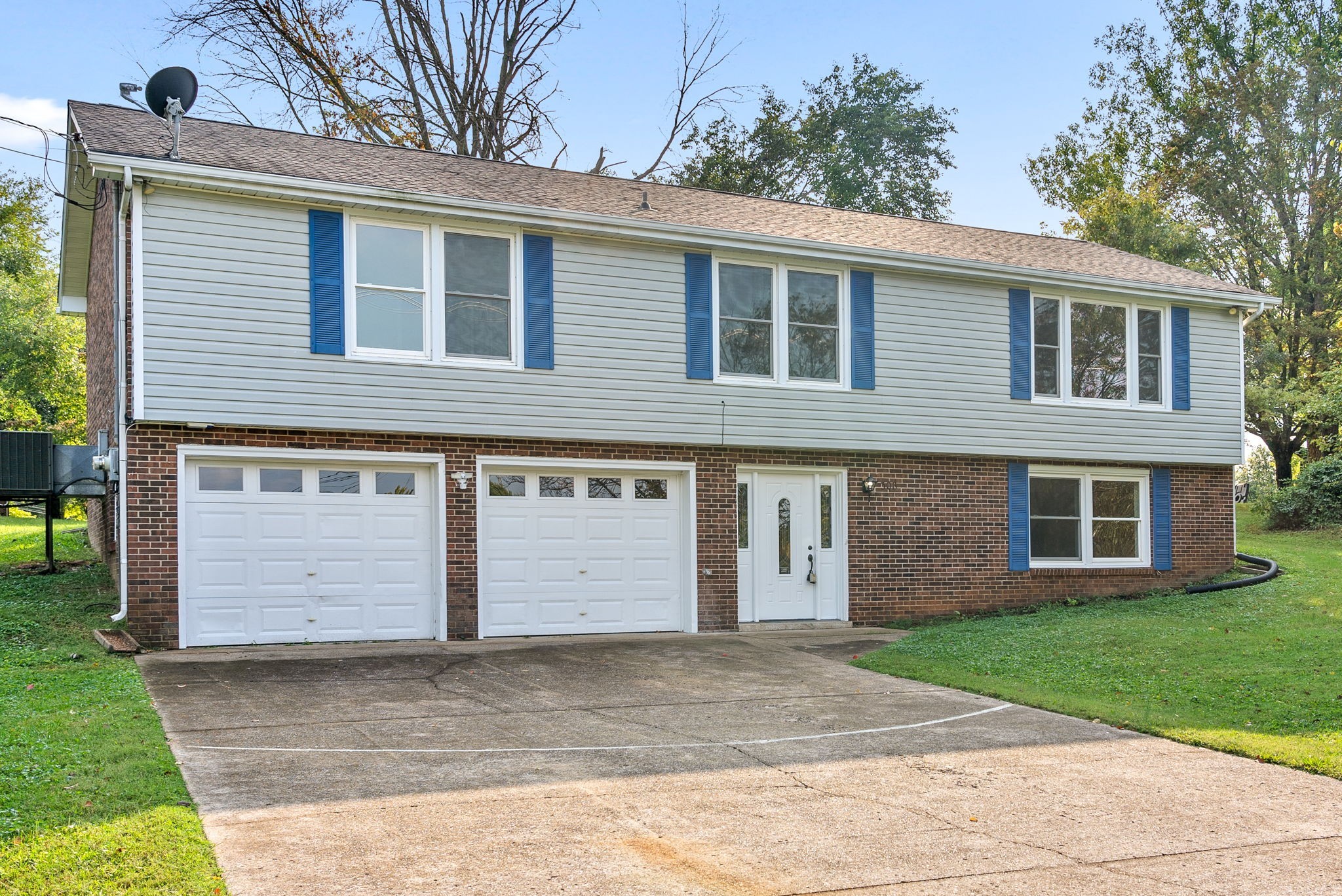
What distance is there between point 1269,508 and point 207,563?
21349 millimetres

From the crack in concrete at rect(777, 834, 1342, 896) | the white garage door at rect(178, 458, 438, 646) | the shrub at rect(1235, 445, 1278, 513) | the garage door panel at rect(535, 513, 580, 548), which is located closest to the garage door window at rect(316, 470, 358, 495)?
the white garage door at rect(178, 458, 438, 646)

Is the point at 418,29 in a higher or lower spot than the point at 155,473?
higher

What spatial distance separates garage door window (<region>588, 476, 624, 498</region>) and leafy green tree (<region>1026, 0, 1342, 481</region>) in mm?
20065

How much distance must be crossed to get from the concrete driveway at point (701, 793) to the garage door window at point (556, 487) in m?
3.36

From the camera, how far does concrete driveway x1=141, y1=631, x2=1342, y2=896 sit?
16.3 ft

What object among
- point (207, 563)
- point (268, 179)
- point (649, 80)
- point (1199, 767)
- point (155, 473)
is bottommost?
point (1199, 767)

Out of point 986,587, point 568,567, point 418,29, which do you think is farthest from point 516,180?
point 418,29

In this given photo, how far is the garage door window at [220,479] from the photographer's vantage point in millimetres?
11594

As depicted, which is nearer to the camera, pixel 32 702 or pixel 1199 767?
pixel 1199 767

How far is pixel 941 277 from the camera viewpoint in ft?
51.2

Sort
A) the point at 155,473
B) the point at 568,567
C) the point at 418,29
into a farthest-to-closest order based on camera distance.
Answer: the point at 418,29, the point at 568,567, the point at 155,473

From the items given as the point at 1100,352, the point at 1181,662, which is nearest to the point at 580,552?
Answer: the point at 1181,662

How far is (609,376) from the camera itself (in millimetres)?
13453

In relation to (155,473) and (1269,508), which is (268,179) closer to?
(155,473)
